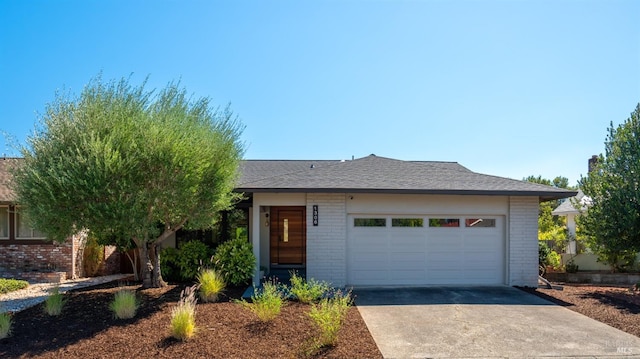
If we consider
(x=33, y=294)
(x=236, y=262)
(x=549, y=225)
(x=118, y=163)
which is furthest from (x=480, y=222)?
(x=549, y=225)

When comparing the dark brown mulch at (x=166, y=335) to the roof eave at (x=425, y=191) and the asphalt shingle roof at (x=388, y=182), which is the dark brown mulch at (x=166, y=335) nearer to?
the roof eave at (x=425, y=191)

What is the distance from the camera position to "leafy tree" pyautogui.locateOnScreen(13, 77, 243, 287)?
6.97m

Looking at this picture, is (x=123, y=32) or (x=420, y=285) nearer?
(x=123, y=32)

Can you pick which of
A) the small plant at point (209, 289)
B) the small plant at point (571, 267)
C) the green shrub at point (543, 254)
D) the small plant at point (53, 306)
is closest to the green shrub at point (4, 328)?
the small plant at point (53, 306)

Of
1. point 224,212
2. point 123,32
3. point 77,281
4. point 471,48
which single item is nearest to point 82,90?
point 123,32

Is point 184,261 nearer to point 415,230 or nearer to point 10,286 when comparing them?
point 10,286

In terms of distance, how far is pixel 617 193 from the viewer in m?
10.8

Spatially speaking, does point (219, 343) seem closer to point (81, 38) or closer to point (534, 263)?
point (81, 38)

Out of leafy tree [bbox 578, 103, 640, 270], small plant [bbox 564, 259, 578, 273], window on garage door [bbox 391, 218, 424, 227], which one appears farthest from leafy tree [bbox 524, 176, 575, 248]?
window on garage door [bbox 391, 218, 424, 227]

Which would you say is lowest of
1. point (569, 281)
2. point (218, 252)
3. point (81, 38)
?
point (569, 281)

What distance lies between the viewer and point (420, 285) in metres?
10.4

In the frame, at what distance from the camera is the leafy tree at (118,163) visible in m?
6.97

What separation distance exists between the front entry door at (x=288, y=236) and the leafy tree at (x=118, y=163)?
468 cm

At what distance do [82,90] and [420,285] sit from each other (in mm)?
9650
